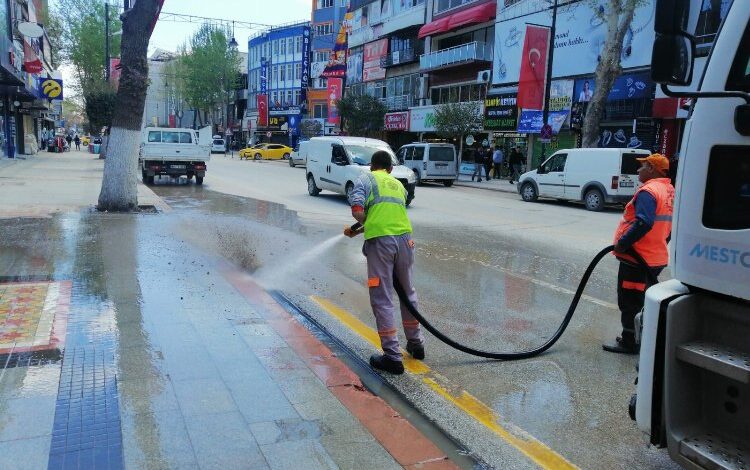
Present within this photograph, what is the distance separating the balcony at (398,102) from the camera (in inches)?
1732

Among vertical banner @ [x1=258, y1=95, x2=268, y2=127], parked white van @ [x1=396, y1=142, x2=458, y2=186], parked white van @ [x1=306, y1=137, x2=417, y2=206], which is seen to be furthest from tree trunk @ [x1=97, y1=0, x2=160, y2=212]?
vertical banner @ [x1=258, y1=95, x2=268, y2=127]

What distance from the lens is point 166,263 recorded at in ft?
26.4

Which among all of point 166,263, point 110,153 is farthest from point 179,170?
point 166,263

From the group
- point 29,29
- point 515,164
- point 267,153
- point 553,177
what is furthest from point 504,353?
point 267,153

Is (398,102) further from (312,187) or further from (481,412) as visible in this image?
(481,412)

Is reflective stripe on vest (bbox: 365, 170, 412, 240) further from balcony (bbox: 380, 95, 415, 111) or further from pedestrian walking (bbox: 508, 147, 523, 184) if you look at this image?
balcony (bbox: 380, 95, 415, 111)

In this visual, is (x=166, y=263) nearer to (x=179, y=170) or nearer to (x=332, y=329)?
(x=332, y=329)

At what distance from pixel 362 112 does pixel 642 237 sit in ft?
131

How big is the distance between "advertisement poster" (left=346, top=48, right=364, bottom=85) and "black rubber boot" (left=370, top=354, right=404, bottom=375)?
1927 inches

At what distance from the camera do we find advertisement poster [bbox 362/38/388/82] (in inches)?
1884

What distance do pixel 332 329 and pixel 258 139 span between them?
2813 inches

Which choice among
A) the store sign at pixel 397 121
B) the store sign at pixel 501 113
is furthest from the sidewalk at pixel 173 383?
the store sign at pixel 397 121

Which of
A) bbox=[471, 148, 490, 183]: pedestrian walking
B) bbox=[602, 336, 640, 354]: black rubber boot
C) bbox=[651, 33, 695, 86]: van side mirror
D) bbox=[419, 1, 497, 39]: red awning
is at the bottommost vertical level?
bbox=[602, 336, 640, 354]: black rubber boot

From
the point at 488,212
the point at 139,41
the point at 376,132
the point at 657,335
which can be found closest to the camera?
the point at 657,335
